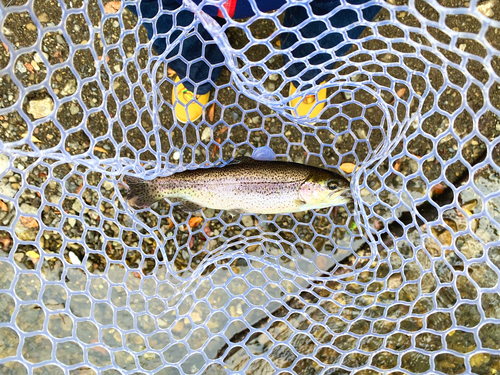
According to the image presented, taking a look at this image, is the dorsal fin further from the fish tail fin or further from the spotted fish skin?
the fish tail fin

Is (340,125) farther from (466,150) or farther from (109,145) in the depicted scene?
(109,145)

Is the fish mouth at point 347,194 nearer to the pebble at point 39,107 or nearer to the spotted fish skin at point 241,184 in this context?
the spotted fish skin at point 241,184

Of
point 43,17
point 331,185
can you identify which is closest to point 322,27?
point 331,185

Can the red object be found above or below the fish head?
above

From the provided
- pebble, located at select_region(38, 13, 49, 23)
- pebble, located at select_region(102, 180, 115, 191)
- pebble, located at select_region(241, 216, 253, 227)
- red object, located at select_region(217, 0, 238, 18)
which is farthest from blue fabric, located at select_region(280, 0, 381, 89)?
pebble, located at select_region(38, 13, 49, 23)

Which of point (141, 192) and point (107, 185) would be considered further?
point (107, 185)

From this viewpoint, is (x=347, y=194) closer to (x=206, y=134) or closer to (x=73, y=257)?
(x=206, y=134)
